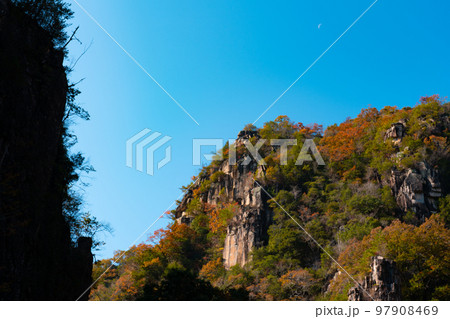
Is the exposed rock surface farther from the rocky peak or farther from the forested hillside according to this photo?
the rocky peak

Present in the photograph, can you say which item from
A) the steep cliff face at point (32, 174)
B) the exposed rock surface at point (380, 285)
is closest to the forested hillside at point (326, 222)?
the exposed rock surface at point (380, 285)

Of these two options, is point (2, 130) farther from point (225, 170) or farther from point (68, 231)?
point (225, 170)

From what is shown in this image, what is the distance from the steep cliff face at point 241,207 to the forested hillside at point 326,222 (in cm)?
13

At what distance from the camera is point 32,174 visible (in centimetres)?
1564

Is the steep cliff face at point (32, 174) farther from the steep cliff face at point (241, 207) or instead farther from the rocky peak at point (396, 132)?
the rocky peak at point (396, 132)

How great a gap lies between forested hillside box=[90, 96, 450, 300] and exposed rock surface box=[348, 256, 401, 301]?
7 cm

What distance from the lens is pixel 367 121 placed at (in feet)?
180

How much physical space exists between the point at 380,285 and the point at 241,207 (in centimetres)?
2403

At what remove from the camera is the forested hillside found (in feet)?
91.9

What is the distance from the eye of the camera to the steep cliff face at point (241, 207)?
41.9 meters

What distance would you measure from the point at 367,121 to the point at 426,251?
29.4 metres

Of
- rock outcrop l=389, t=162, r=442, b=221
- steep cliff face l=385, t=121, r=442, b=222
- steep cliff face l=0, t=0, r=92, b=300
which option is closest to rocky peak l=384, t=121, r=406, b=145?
steep cliff face l=385, t=121, r=442, b=222

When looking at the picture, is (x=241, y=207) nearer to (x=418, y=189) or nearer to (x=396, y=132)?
(x=396, y=132)

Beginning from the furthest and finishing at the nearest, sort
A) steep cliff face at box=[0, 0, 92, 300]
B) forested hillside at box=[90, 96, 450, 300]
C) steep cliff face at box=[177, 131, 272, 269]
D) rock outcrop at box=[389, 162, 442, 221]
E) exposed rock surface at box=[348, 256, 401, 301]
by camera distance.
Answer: steep cliff face at box=[177, 131, 272, 269] → rock outcrop at box=[389, 162, 442, 221] → forested hillside at box=[90, 96, 450, 300] → exposed rock surface at box=[348, 256, 401, 301] → steep cliff face at box=[0, 0, 92, 300]
